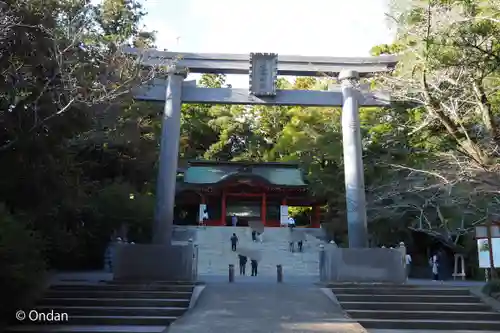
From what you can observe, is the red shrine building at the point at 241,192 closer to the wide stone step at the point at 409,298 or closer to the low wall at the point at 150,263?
the low wall at the point at 150,263

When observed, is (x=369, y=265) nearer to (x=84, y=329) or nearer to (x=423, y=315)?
(x=423, y=315)

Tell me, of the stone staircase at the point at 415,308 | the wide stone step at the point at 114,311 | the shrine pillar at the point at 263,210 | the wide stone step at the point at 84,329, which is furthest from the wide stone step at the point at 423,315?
the shrine pillar at the point at 263,210

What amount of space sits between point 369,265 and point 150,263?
18.9 feet

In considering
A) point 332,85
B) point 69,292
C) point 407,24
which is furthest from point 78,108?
point 332,85

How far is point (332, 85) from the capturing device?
50.1 ft

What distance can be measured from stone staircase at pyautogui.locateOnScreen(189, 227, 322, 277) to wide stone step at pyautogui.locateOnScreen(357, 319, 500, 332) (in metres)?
8.67

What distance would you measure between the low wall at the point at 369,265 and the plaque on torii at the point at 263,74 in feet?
16.3

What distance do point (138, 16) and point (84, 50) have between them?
18915 millimetres

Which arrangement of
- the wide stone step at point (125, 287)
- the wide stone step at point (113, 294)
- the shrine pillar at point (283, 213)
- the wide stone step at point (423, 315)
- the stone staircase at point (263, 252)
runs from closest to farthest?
1. the wide stone step at point (423, 315)
2. the wide stone step at point (113, 294)
3. the wide stone step at point (125, 287)
4. the stone staircase at point (263, 252)
5. the shrine pillar at point (283, 213)

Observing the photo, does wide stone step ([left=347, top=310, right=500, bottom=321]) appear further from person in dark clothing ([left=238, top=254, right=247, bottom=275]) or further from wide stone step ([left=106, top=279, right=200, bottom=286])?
person in dark clothing ([left=238, top=254, right=247, bottom=275])

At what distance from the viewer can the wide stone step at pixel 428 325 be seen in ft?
30.6

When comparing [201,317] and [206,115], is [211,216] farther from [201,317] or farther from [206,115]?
[201,317]

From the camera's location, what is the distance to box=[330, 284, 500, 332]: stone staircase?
941 centimetres

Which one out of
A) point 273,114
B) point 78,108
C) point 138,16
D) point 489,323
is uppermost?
point 138,16
